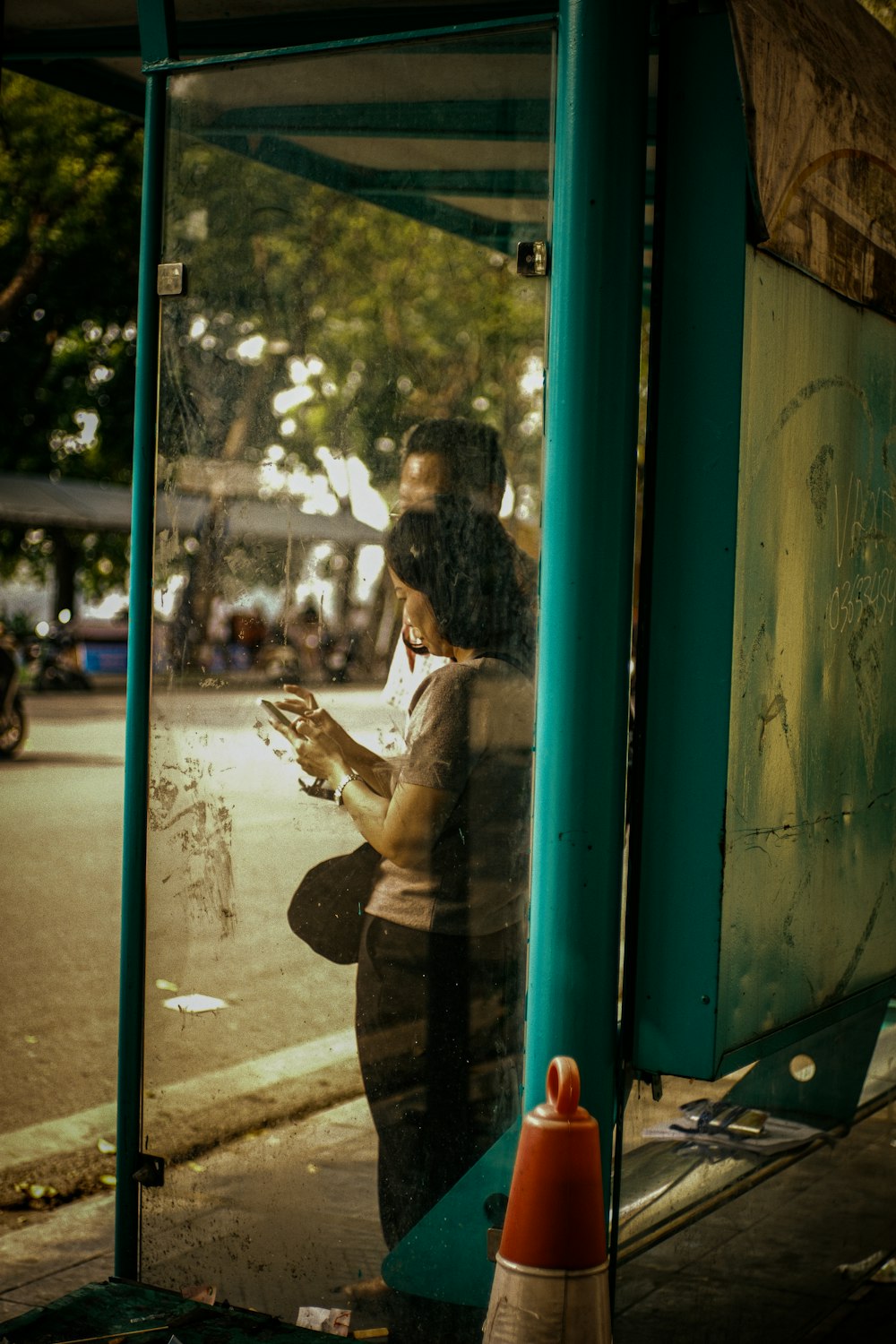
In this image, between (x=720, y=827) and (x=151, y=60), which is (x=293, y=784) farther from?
(x=151, y=60)

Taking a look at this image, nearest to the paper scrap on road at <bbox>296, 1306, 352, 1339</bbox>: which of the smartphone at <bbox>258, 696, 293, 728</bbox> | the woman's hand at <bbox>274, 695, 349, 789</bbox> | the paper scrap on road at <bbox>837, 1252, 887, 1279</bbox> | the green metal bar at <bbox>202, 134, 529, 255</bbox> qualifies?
the woman's hand at <bbox>274, 695, 349, 789</bbox>

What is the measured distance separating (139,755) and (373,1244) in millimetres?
1104

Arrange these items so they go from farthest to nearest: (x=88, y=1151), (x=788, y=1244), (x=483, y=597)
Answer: (x=88, y=1151) < (x=788, y=1244) < (x=483, y=597)

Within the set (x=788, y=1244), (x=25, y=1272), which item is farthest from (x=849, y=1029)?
(x=25, y=1272)

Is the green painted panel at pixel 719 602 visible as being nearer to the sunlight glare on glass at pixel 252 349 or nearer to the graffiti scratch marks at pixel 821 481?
the graffiti scratch marks at pixel 821 481

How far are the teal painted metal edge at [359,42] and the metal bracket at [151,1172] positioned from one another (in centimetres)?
228

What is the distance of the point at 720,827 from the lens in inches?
107

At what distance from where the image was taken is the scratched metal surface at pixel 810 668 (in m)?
2.77

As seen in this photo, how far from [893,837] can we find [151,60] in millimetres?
2371

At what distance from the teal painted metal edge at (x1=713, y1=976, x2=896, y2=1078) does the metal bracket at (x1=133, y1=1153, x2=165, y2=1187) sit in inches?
47.7

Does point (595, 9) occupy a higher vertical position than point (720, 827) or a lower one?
higher

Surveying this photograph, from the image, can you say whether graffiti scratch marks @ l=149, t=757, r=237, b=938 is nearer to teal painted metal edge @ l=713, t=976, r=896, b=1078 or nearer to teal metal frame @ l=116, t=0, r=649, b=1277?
→ teal metal frame @ l=116, t=0, r=649, b=1277

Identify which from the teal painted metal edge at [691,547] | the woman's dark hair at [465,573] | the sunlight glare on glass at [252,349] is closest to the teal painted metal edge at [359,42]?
the teal painted metal edge at [691,547]

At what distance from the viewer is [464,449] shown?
9.51 feet
